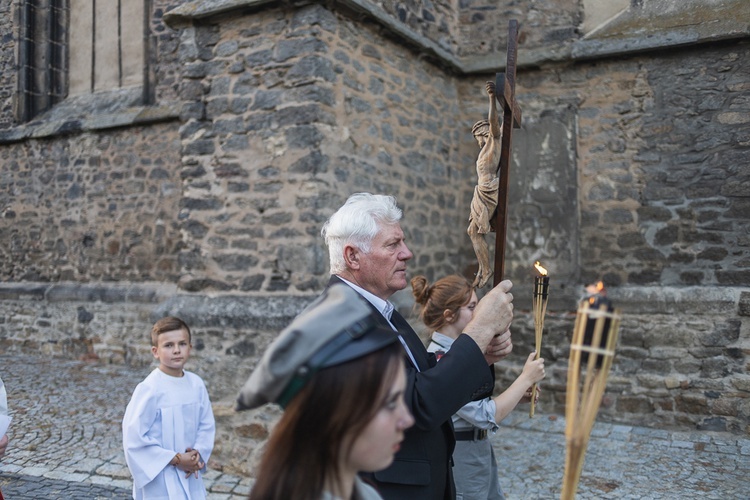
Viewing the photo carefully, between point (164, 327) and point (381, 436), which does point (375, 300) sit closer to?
point (381, 436)

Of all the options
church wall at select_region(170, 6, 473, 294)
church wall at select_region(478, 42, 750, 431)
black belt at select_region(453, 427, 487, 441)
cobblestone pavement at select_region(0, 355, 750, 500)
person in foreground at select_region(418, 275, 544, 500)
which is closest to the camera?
person in foreground at select_region(418, 275, 544, 500)

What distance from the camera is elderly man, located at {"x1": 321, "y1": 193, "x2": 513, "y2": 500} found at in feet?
6.53

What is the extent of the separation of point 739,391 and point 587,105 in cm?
319

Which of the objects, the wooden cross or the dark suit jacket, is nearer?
the dark suit jacket

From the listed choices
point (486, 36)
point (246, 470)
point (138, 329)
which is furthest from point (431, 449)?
point (138, 329)

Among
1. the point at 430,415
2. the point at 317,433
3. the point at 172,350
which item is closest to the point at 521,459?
the point at 172,350

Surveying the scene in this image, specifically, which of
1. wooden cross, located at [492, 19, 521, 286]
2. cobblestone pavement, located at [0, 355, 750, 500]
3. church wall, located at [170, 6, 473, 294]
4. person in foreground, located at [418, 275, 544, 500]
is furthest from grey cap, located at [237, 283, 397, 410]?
church wall, located at [170, 6, 473, 294]

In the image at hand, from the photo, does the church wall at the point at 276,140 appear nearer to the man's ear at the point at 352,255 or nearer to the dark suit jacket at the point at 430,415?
the man's ear at the point at 352,255

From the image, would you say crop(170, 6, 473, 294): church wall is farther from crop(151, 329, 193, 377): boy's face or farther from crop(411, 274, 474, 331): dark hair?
crop(411, 274, 474, 331): dark hair

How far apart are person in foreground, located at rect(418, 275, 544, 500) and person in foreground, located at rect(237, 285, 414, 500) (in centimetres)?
127

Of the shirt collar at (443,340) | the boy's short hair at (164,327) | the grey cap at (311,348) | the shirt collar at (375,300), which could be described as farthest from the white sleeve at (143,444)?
the grey cap at (311,348)

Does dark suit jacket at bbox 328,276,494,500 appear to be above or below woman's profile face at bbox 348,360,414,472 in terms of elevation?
below

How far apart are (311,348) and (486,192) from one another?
1715 millimetres

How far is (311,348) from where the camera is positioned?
115cm
